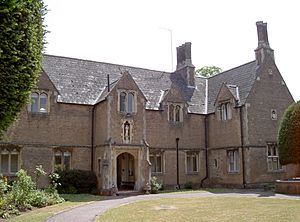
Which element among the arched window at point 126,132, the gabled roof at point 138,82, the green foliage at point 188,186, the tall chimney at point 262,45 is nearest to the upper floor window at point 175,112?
the gabled roof at point 138,82

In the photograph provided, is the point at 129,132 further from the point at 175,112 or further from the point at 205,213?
the point at 205,213

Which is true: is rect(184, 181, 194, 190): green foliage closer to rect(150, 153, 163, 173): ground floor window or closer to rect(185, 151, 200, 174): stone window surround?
rect(185, 151, 200, 174): stone window surround

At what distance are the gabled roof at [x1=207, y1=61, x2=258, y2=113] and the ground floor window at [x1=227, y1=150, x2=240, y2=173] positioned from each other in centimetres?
432

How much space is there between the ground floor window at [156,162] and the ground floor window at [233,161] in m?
5.93

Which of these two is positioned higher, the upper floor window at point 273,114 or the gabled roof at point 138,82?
the gabled roof at point 138,82

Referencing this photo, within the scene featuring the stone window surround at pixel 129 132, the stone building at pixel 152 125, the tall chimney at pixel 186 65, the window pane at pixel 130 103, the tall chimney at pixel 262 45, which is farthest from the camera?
the tall chimney at pixel 186 65

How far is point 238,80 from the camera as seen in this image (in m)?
33.6

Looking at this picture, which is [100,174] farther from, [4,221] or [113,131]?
[4,221]

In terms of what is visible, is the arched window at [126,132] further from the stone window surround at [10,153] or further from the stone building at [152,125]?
the stone window surround at [10,153]

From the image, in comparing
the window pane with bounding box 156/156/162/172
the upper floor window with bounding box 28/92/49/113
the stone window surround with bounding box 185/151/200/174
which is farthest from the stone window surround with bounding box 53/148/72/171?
the stone window surround with bounding box 185/151/200/174

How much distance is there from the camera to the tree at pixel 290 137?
25922 mm

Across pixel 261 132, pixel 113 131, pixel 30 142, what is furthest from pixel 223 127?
pixel 30 142

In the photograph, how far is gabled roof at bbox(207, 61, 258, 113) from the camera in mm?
31562

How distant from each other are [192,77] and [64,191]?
1766 cm
